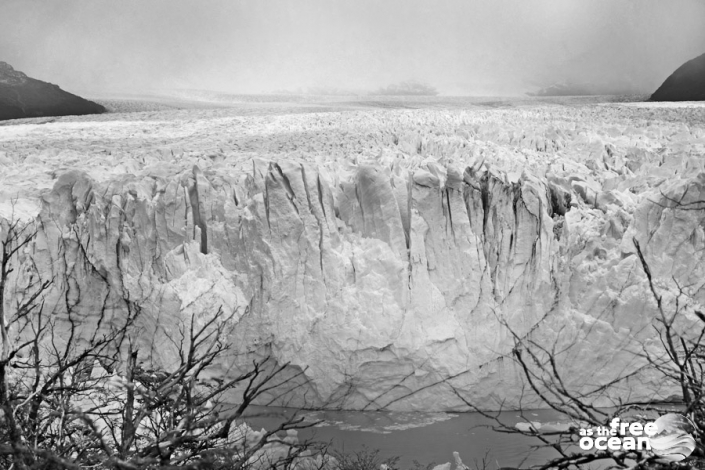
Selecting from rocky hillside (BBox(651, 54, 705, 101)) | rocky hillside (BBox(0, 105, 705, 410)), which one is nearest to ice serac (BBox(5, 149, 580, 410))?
rocky hillside (BBox(0, 105, 705, 410))

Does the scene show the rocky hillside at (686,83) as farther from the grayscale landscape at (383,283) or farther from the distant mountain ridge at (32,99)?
the distant mountain ridge at (32,99)

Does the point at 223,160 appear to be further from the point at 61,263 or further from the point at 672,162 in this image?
the point at 672,162

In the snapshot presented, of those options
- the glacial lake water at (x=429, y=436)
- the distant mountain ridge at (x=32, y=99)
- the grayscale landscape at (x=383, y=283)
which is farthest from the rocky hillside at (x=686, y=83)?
the distant mountain ridge at (x=32, y=99)

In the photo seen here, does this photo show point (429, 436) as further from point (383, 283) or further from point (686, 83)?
point (686, 83)

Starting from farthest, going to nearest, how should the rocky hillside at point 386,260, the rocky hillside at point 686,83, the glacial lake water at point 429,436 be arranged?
the rocky hillside at point 686,83, the rocky hillside at point 386,260, the glacial lake water at point 429,436

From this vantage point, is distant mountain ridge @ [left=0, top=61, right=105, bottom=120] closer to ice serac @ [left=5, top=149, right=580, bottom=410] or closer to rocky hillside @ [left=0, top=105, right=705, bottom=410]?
rocky hillside @ [left=0, top=105, right=705, bottom=410]

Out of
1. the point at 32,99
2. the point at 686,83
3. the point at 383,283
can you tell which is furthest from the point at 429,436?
the point at 32,99
